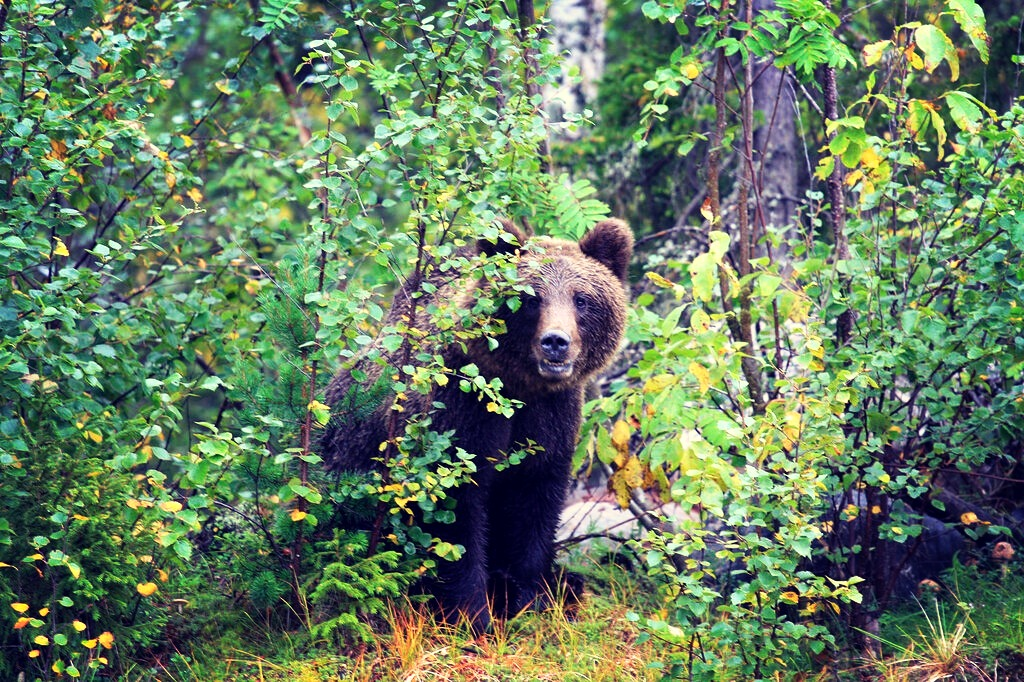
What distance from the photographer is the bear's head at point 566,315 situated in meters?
5.50

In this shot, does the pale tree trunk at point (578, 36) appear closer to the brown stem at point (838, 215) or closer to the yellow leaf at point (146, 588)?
the brown stem at point (838, 215)

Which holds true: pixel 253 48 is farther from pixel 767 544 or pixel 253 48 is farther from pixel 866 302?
pixel 767 544

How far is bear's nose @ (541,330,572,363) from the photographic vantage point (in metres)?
5.39

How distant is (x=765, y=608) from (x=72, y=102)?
4.29 meters

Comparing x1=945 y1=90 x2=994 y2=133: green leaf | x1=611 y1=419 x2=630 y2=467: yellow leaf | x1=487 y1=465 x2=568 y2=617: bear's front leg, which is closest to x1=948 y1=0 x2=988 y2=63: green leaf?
x1=945 y1=90 x2=994 y2=133: green leaf

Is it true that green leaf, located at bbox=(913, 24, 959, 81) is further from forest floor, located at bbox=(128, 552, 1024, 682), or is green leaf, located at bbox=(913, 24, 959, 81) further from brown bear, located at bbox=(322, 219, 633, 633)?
forest floor, located at bbox=(128, 552, 1024, 682)

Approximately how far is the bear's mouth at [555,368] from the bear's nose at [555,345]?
29mm

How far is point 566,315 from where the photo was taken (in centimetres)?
566

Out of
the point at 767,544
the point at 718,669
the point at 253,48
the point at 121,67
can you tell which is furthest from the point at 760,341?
the point at 121,67

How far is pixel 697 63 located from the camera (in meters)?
5.62

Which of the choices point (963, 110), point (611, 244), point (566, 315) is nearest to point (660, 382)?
point (566, 315)

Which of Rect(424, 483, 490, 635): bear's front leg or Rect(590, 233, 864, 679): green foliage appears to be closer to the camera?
Rect(590, 233, 864, 679): green foliage

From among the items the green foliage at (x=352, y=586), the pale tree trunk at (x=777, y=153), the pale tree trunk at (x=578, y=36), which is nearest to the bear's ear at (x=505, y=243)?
the green foliage at (x=352, y=586)

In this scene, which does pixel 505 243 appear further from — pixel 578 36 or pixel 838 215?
pixel 578 36
